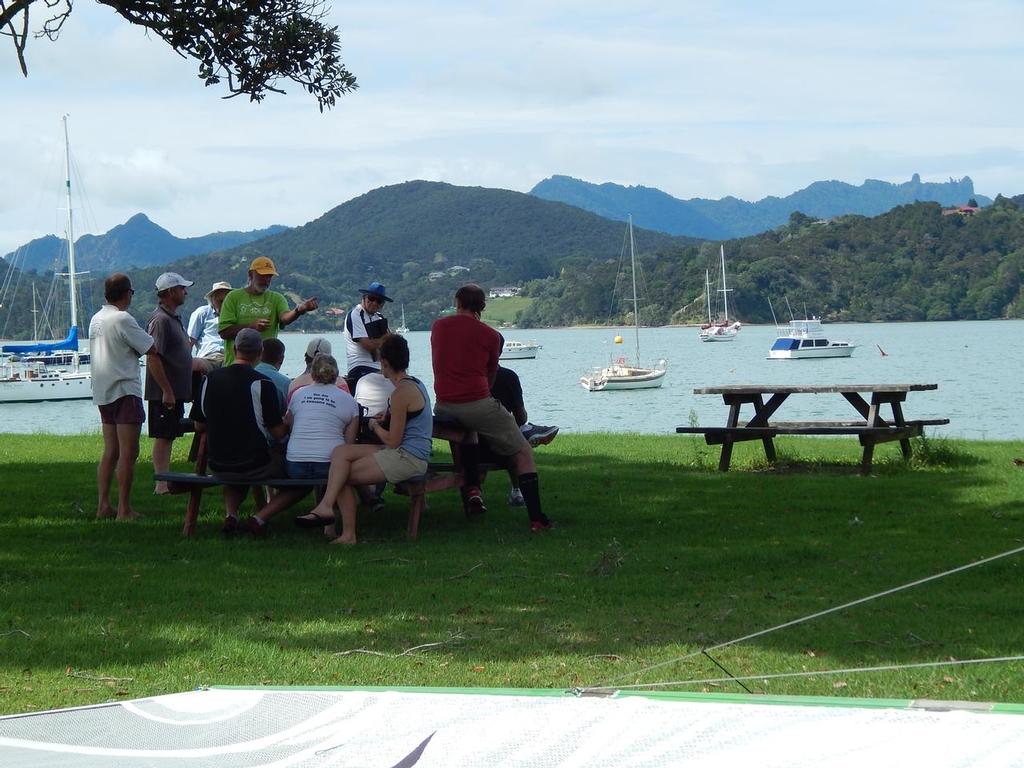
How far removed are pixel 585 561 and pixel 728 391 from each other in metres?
5.38

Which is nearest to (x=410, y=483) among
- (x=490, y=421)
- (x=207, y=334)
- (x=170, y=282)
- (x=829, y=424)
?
(x=490, y=421)

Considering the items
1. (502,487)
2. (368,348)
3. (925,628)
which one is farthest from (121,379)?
(925,628)

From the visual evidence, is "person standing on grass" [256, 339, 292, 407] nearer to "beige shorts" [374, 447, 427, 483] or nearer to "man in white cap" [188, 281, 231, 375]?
"beige shorts" [374, 447, 427, 483]

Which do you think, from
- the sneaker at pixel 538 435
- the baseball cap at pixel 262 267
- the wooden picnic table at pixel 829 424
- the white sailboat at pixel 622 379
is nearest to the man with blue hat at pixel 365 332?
the baseball cap at pixel 262 267

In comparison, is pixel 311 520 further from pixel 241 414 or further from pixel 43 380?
pixel 43 380

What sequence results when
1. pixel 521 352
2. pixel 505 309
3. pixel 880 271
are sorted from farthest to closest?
pixel 505 309
pixel 880 271
pixel 521 352

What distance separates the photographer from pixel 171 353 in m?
9.90

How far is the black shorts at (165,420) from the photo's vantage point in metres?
9.94

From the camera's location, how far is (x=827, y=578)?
7422 mm

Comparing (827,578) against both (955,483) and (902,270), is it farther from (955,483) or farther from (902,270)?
(902,270)

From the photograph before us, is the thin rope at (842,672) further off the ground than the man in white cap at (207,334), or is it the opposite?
the man in white cap at (207,334)

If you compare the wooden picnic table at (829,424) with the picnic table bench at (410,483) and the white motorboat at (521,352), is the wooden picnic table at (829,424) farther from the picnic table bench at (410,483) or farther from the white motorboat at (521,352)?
the white motorboat at (521,352)

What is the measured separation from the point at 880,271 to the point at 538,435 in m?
140

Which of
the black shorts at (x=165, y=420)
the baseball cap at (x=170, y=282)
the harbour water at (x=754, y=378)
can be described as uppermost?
the baseball cap at (x=170, y=282)
